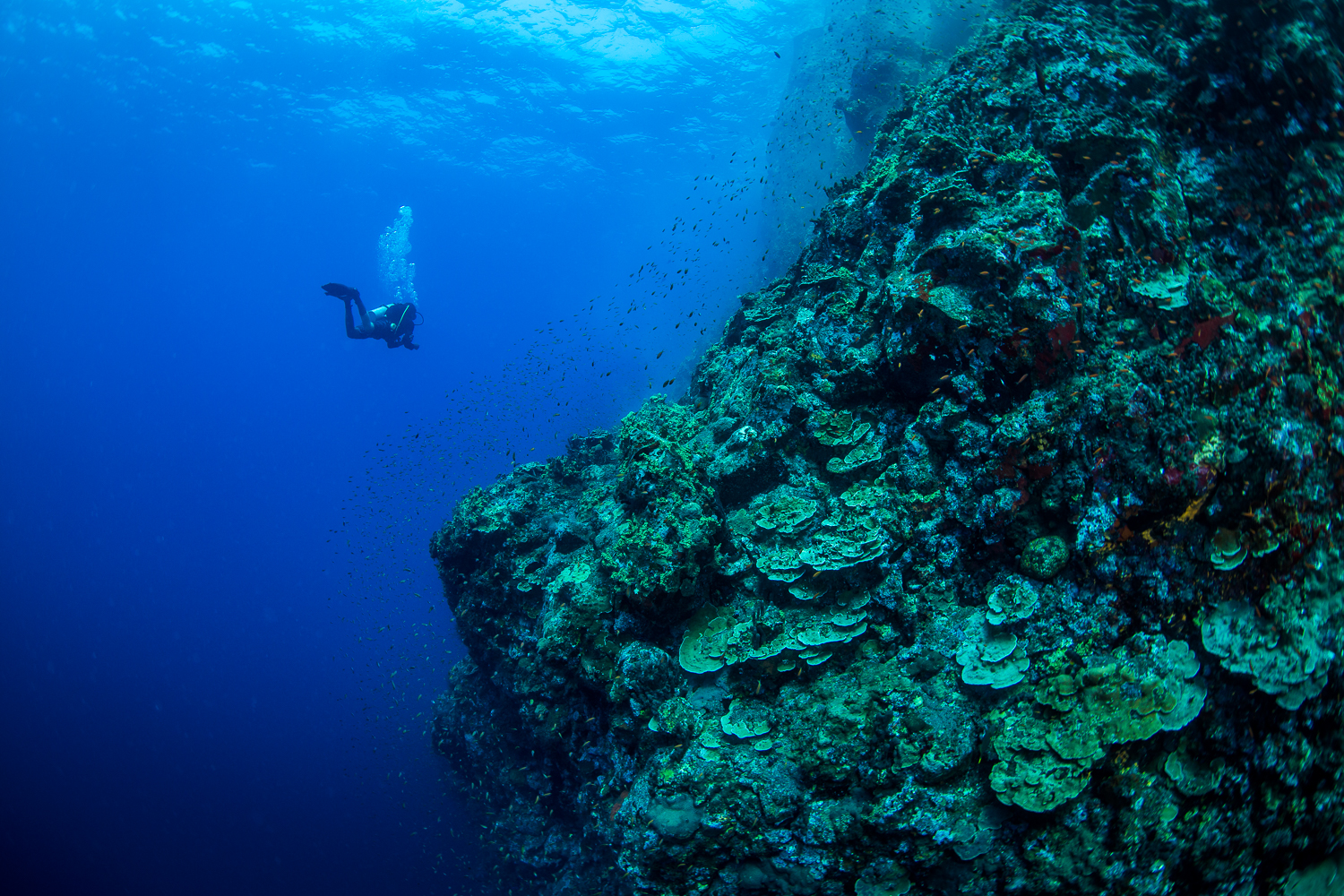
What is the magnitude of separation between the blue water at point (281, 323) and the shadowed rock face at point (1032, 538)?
7088 millimetres

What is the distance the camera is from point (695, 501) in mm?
5199

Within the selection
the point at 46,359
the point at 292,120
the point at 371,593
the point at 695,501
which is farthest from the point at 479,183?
the point at 46,359

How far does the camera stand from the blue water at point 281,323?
2627 centimetres

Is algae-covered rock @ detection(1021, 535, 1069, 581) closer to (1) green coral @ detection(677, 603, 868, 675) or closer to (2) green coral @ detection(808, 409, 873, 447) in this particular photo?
(1) green coral @ detection(677, 603, 868, 675)

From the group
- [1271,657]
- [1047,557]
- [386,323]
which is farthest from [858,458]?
[386,323]

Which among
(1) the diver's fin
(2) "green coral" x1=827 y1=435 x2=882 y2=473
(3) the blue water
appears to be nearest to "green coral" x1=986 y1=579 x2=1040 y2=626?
(2) "green coral" x1=827 y1=435 x2=882 y2=473

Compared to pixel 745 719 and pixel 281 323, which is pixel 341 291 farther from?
pixel 281 323

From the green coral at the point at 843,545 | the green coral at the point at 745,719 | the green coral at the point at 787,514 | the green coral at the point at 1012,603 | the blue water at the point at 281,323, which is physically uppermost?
the blue water at the point at 281,323

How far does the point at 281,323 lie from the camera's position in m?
Answer: 103

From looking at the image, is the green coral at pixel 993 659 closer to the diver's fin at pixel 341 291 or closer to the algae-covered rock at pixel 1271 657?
the algae-covered rock at pixel 1271 657

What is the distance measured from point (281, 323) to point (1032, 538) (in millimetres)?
132368

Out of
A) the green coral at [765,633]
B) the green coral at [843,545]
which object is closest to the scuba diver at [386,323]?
the green coral at [765,633]

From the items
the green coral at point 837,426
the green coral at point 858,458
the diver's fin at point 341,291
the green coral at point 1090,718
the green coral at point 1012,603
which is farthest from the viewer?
the diver's fin at point 341,291

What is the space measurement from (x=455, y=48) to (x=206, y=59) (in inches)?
607
